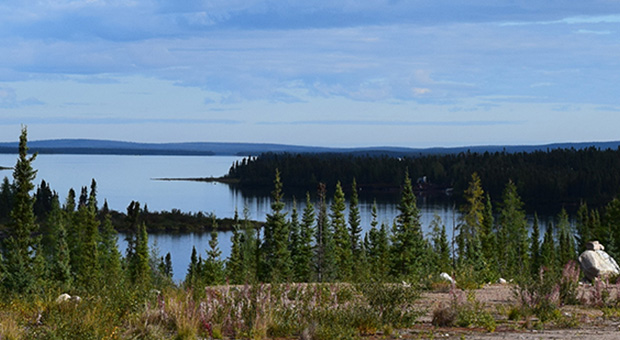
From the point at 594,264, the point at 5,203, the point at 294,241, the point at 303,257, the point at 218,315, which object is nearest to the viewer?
the point at 218,315

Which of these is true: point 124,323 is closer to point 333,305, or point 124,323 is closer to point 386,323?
point 333,305

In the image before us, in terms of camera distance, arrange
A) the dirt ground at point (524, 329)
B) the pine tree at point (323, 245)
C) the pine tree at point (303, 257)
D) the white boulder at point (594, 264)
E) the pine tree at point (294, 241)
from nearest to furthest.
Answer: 1. the dirt ground at point (524, 329)
2. the white boulder at point (594, 264)
3. the pine tree at point (303, 257)
4. the pine tree at point (323, 245)
5. the pine tree at point (294, 241)

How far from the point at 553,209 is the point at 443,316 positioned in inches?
6336

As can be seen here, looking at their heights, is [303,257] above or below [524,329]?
below

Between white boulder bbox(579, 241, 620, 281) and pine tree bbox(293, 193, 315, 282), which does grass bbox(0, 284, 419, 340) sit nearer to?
white boulder bbox(579, 241, 620, 281)

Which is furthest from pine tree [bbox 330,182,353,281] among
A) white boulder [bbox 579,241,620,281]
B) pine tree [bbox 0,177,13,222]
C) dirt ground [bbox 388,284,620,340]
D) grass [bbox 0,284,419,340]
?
pine tree [bbox 0,177,13,222]

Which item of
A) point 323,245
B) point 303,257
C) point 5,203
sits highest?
point 323,245

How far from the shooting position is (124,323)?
13.0 m

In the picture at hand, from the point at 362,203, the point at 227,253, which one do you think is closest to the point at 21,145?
the point at 227,253

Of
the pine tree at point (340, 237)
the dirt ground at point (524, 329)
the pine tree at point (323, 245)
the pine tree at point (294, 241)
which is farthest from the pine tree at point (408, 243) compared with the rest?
the dirt ground at point (524, 329)

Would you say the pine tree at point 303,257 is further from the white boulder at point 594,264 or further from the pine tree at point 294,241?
the white boulder at point 594,264

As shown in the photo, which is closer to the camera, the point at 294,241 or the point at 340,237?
the point at 294,241

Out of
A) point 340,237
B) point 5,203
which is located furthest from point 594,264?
point 5,203

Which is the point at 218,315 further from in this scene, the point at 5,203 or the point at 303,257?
the point at 5,203
